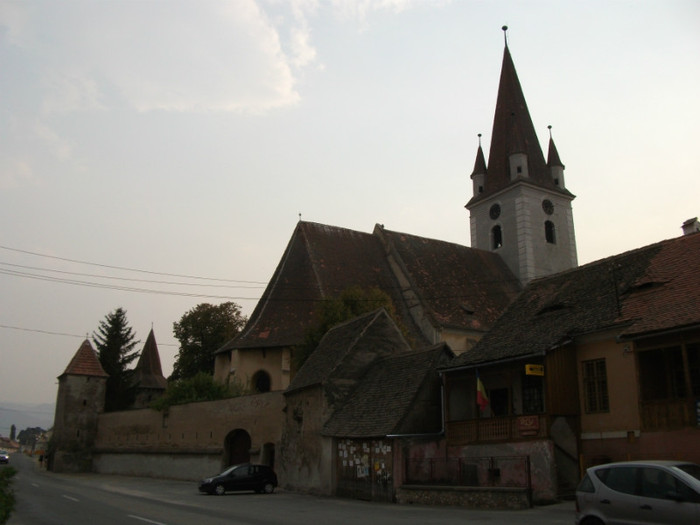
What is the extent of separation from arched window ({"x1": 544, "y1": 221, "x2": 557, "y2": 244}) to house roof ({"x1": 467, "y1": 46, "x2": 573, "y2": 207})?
9.50 feet

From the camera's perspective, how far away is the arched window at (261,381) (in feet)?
117

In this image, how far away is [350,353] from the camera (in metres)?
25.0

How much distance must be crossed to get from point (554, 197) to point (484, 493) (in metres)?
38.4

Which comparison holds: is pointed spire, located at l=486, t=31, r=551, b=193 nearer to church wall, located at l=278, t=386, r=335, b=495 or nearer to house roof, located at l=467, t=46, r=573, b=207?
house roof, located at l=467, t=46, r=573, b=207

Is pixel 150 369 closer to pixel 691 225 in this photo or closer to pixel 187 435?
pixel 187 435

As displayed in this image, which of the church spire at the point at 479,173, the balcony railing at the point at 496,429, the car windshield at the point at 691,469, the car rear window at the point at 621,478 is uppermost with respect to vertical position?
the church spire at the point at 479,173

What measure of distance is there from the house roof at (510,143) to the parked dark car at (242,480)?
32.7 m

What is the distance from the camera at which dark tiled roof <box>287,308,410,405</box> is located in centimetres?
2431

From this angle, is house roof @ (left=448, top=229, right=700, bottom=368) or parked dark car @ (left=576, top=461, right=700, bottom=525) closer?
Answer: parked dark car @ (left=576, top=461, right=700, bottom=525)

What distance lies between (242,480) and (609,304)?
47.2ft

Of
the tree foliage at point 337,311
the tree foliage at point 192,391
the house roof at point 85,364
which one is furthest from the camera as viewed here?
the house roof at point 85,364

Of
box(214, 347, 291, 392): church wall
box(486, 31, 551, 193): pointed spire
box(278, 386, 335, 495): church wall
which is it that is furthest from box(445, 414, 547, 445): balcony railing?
box(486, 31, 551, 193): pointed spire

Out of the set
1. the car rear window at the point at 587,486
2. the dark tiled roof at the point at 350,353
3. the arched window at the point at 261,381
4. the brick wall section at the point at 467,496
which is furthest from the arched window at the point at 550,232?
the car rear window at the point at 587,486

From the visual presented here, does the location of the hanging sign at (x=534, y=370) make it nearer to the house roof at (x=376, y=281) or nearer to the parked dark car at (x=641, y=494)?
the parked dark car at (x=641, y=494)
